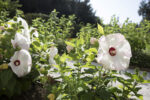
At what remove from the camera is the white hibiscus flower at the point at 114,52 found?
0.99m

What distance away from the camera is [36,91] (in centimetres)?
139

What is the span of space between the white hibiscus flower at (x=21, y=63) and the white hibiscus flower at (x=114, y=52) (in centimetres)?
42

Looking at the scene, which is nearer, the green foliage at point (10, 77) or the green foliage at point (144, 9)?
the green foliage at point (10, 77)

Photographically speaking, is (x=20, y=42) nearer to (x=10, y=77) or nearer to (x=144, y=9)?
(x=10, y=77)

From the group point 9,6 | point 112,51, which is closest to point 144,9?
point 9,6

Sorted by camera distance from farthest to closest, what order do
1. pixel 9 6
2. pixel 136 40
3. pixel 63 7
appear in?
pixel 63 7
pixel 9 6
pixel 136 40

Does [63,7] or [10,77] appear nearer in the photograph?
[10,77]

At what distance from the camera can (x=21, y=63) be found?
1.02 meters

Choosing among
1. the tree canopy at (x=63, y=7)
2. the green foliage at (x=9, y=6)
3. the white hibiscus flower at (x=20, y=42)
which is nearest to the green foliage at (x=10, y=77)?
the white hibiscus flower at (x=20, y=42)

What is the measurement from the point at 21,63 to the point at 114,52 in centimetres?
57

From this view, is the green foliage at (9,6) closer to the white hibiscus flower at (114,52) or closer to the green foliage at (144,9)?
the white hibiscus flower at (114,52)

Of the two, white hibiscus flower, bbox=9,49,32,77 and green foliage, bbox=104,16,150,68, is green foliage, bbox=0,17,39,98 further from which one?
green foliage, bbox=104,16,150,68

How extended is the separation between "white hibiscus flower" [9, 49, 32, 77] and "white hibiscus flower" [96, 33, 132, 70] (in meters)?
0.42

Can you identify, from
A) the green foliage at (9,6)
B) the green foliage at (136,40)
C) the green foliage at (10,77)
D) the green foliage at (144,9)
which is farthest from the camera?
the green foliage at (144,9)
